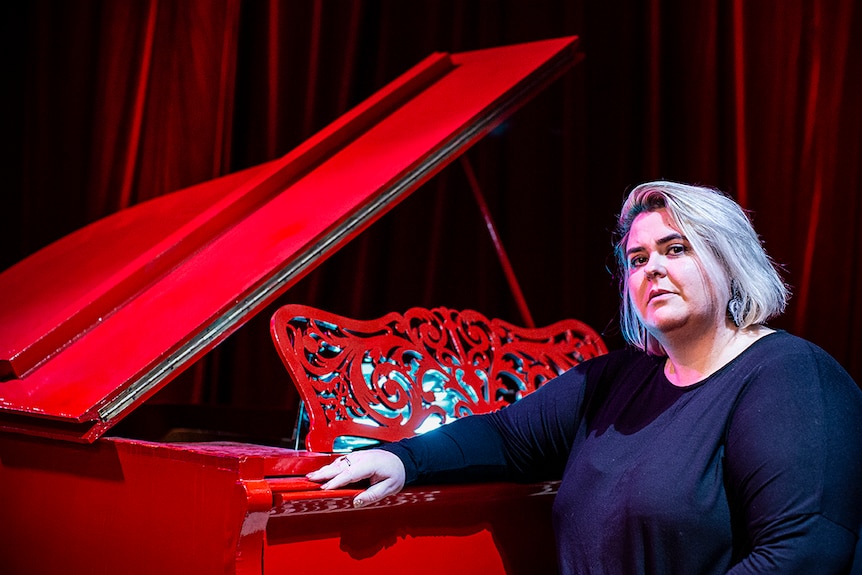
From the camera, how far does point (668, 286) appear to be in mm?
1541

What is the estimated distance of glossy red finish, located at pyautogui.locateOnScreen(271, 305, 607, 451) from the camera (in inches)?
61.7

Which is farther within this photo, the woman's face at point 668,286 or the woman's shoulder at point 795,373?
the woman's face at point 668,286

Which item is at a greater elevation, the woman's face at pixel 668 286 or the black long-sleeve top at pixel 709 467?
the woman's face at pixel 668 286

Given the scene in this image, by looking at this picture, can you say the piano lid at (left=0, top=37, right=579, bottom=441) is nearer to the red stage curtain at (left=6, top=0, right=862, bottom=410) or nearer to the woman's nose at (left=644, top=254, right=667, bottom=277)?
the woman's nose at (left=644, top=254, right=667, bottom=277)

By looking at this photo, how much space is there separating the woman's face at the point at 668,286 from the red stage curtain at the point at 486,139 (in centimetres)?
117

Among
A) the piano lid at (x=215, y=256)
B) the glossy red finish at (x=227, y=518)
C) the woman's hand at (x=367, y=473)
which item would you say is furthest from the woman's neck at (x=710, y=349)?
the piano lid at (x=215, y=256)

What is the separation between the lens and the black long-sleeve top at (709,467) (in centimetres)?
131

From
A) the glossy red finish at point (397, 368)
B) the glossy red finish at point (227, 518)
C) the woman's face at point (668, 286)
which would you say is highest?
the woman's face at point (668, 286)

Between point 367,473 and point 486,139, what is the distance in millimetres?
2057

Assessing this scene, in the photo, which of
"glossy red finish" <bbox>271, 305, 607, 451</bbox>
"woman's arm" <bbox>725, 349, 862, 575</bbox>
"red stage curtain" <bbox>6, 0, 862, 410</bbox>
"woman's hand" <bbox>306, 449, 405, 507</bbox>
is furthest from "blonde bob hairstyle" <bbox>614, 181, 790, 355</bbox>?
"red stage curtain" <bbox>6, 0, 862, 410</bbox>

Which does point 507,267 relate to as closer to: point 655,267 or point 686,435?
point 655,267

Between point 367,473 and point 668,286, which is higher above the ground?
point 668,286

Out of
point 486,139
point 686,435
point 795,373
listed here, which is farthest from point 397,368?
point 486,139

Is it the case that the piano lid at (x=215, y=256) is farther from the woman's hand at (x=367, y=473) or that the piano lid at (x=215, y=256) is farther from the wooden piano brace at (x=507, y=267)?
the woman's hand at (x=367, y=473)
